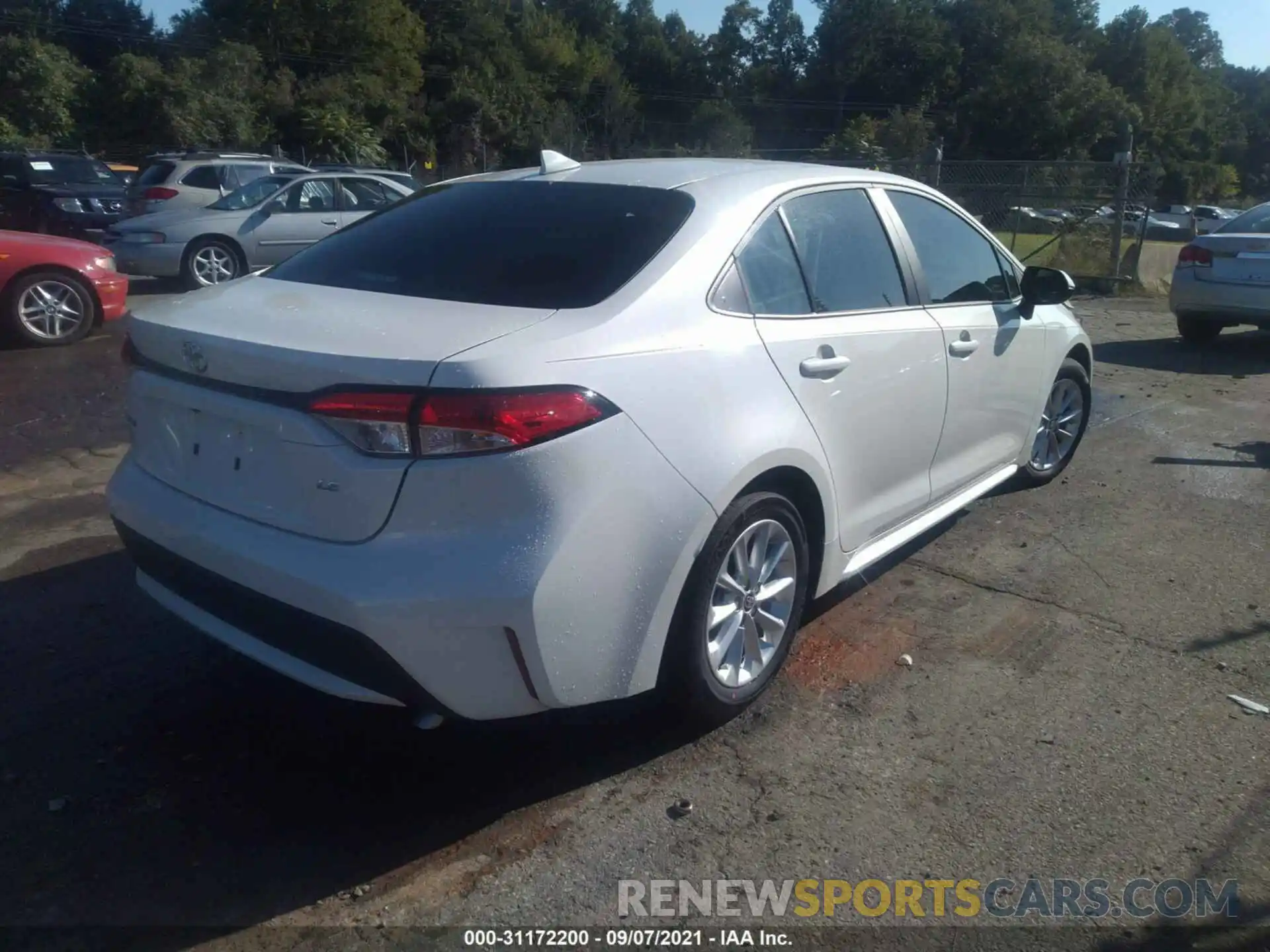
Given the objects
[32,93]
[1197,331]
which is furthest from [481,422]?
[32,93]

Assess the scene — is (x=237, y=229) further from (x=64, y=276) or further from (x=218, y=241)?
(x=64, y=276)

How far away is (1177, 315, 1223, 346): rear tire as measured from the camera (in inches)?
426

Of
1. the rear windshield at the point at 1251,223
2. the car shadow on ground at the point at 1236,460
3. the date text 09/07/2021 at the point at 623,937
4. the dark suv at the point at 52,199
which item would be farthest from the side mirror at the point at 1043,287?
the dark suv at the point at 52,199

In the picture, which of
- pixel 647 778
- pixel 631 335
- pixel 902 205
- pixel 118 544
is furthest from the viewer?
pixel 118 544

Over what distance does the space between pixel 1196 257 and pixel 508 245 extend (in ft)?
29.1

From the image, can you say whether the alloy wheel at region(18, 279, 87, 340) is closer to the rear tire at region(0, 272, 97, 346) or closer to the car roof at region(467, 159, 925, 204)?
the rear tire at region(0, 272, 97, 346)

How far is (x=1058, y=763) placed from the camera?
3.44 m

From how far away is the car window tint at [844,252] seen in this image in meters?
3.91

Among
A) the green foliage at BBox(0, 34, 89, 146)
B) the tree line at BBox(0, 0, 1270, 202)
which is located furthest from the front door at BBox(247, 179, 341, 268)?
the green foliage at BBox(0, 34, 89, 146)

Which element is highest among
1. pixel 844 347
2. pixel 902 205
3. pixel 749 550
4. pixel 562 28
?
pixel 562 28

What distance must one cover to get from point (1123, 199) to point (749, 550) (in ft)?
44.4

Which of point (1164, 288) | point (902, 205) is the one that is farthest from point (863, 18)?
point (902, 205)

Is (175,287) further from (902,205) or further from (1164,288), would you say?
(1164,288)

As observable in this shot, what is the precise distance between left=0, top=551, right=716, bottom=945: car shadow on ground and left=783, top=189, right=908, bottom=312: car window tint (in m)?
1.58
